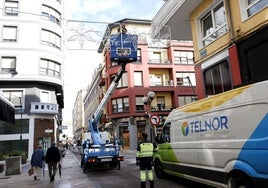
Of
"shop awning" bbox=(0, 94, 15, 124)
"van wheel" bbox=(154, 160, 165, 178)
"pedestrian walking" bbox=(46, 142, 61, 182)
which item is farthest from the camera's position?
"shop awning" bbox=(0, 94, 15, 124)

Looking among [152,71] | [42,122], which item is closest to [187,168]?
[42,122]

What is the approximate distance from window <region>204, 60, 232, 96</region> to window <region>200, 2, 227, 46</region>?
1384 millimetres

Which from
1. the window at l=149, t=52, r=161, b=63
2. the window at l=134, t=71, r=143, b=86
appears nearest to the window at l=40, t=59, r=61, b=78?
the window at l=134, t=71, r=143, b=86

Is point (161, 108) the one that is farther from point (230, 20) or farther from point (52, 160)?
point (230, 20)

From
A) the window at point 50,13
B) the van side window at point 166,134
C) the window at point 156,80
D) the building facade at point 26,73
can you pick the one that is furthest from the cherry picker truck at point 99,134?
the window at point 156,80

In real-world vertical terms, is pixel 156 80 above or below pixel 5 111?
above

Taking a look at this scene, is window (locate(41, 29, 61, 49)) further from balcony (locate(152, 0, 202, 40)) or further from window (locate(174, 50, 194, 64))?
window (locate(174, 50, 194, 64))

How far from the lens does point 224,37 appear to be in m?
12.2

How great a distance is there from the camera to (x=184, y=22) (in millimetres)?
16016

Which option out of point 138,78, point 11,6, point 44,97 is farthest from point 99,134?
point 138,78

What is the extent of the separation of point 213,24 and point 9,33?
74.5ft

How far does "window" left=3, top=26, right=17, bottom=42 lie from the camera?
93.8 ft

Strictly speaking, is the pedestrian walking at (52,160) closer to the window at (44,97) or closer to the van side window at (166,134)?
the van side window at (166,134)

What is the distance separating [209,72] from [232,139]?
23.7 feet
